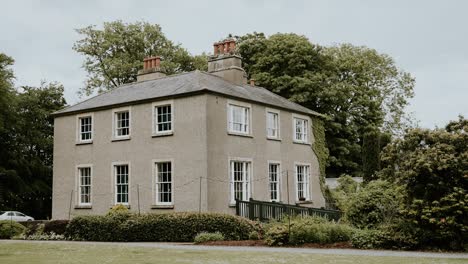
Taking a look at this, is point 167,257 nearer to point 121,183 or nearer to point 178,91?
point 178,91

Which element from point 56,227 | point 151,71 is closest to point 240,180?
point 56,227

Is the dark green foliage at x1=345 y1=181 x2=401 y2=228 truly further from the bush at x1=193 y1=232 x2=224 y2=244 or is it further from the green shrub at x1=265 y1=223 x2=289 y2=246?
the bush at x1=193 y1=232 x2=224 y2=244

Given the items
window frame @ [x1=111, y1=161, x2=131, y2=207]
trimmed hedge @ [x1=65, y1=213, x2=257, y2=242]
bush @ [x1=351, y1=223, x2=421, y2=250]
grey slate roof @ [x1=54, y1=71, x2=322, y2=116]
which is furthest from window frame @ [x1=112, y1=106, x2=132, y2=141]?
bush @ [x1=351, y1=223, x2=421, y2=250]

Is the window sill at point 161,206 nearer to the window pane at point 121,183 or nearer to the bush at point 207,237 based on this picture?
the window pane at point 121,183

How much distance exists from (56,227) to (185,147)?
643 cm

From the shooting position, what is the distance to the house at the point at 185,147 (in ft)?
84.2

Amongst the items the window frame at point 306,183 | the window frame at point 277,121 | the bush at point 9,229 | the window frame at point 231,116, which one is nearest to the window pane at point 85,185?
the bush at point 9,229

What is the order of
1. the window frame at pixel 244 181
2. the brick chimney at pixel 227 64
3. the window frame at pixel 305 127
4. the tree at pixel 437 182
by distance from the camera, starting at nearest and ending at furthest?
the tree at pixel 437 182 < the window frame at pixel 244 181 < the brick chimney at pixel 227 64 < the window frame at pixel 305 127

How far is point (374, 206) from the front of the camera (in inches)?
744

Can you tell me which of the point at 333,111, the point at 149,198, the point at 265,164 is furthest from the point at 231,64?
the point at 333,111

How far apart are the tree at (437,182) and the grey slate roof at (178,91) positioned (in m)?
10.9

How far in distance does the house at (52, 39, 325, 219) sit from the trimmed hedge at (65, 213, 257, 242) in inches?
119

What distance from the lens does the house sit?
84.2 feet

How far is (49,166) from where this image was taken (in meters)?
48.0
